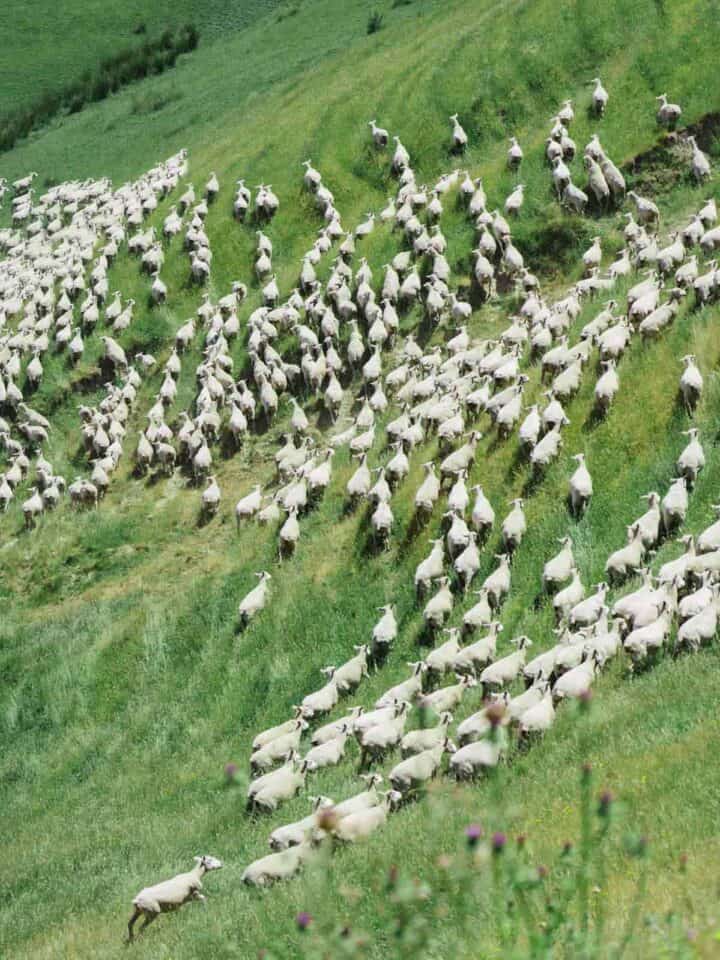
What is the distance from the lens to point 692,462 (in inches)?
782

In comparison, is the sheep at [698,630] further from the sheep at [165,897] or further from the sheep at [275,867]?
the sheep at [165,897]

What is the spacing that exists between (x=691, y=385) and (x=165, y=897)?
13514mm

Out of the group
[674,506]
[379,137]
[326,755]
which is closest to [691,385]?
[674,506]

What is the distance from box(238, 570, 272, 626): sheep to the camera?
24.6m

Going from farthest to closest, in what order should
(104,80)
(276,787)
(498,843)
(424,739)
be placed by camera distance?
(104,80) → (276,787) → (424,739) → (498,843)

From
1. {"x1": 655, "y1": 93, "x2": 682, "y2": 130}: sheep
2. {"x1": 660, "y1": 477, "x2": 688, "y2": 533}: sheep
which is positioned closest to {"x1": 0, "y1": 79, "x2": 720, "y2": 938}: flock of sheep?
{"x1": 660, "y1": 477, "x2": 688, "y2": 533}: sheep

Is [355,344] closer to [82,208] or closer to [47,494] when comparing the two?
[47,494]

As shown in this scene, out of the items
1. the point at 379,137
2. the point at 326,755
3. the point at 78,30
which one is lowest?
the point at 326,755

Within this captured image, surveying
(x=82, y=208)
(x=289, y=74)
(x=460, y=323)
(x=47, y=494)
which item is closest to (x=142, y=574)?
(x=47, y=494)

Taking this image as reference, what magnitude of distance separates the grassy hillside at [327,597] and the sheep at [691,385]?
10.6 inches

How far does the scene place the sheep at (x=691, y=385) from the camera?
844 inches

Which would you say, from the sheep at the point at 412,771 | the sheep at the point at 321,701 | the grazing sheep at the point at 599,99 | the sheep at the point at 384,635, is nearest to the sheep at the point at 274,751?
the sheep at the point at 321,701

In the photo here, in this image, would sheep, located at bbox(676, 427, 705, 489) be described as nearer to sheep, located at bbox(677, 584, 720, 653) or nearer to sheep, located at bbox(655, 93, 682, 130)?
sheep, located at bbox(677, 584, 720, 653)

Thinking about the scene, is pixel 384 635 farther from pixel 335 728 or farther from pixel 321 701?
pixel 335 728
